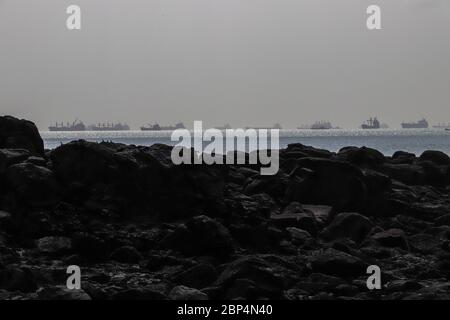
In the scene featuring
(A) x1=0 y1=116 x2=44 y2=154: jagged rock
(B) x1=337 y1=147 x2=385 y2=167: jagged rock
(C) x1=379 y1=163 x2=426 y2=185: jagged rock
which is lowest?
(C) x1=379 y1=163 x2=426 y2=185: jagged rock

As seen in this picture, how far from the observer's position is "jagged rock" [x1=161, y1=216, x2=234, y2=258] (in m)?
16.2

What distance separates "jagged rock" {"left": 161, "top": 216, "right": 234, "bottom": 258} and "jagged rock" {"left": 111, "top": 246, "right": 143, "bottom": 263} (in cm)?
80

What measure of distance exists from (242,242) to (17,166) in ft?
19.3

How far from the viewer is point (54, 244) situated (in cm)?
1628

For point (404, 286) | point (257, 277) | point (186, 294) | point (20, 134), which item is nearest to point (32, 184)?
point (20, 134)

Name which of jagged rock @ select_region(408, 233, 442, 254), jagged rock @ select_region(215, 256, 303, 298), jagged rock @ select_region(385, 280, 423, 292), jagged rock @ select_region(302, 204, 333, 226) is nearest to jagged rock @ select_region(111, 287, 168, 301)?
jagged rock @ select_region(215, 256, 303, 298)

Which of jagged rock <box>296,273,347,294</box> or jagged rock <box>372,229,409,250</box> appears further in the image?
jagged rock <box>372,229,409,250</box>

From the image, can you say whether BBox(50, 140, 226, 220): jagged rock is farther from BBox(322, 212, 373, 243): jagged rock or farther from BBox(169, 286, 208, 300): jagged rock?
BBox(169, 286, 208, 300): jagged rock

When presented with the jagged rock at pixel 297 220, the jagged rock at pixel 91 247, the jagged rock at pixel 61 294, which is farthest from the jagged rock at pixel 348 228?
the jagged rock at pixel 61 294

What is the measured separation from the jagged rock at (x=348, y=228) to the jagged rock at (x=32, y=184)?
679 cm

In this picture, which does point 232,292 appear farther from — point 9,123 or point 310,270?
point 9,123

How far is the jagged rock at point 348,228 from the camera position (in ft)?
59.3

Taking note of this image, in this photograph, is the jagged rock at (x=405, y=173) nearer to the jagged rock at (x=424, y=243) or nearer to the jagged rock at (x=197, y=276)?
the jagged rock at (x=424, y=243)

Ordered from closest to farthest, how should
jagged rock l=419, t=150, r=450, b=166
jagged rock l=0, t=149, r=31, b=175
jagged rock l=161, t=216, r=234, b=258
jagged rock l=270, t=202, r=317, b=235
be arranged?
jagged rock l=161, t=216, r=234, b=258 < jagged rock l=0, t=149, r=31, b=175 < jagged rock l=270, t=202, r=317, b=235 < jagged rock l=419, t=150, r=450, b=166
